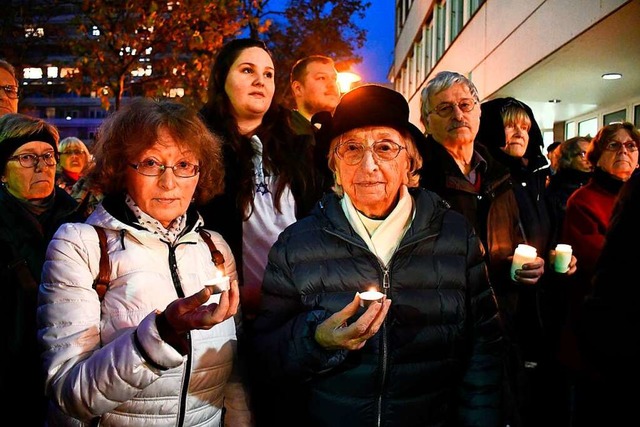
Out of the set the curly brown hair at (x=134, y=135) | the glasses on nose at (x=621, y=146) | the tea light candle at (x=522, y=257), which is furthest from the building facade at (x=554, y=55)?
the curly brown hair at (x=134, y=135)

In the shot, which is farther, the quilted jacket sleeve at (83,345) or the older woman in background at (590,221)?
the older woman in background at (590,221)

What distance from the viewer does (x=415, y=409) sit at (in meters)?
2.45

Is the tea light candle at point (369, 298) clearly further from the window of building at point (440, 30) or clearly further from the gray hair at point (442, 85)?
the window of building at point (440, 30)

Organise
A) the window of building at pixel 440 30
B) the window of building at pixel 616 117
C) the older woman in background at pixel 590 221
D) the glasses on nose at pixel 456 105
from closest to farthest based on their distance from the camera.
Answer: the glasses on nose at pixel 456 105 → the older woman in background at pixel 590 221 → the window of building at pixel 616 117 → the window of building at pixel 440 30

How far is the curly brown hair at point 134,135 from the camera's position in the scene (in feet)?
8.50

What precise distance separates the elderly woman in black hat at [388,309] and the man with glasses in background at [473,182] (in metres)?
0.86

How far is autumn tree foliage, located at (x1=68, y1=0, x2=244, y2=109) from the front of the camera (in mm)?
12367

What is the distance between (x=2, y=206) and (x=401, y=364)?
9.54ft

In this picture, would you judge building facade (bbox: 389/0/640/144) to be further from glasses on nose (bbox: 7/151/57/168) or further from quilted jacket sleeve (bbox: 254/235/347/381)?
glasses on nose (bbox: 7/151/57/168)

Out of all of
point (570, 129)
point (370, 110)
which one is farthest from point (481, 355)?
point (570, 129)

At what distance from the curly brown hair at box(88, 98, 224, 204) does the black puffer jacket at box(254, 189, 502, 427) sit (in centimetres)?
70

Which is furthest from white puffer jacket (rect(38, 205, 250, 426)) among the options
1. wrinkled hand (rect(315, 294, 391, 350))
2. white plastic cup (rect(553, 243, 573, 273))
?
white plastic cup (rect(553, 243, 573, 273))

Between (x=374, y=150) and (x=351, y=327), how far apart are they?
39.3 inches

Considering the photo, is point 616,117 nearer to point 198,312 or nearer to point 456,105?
point 456,105
